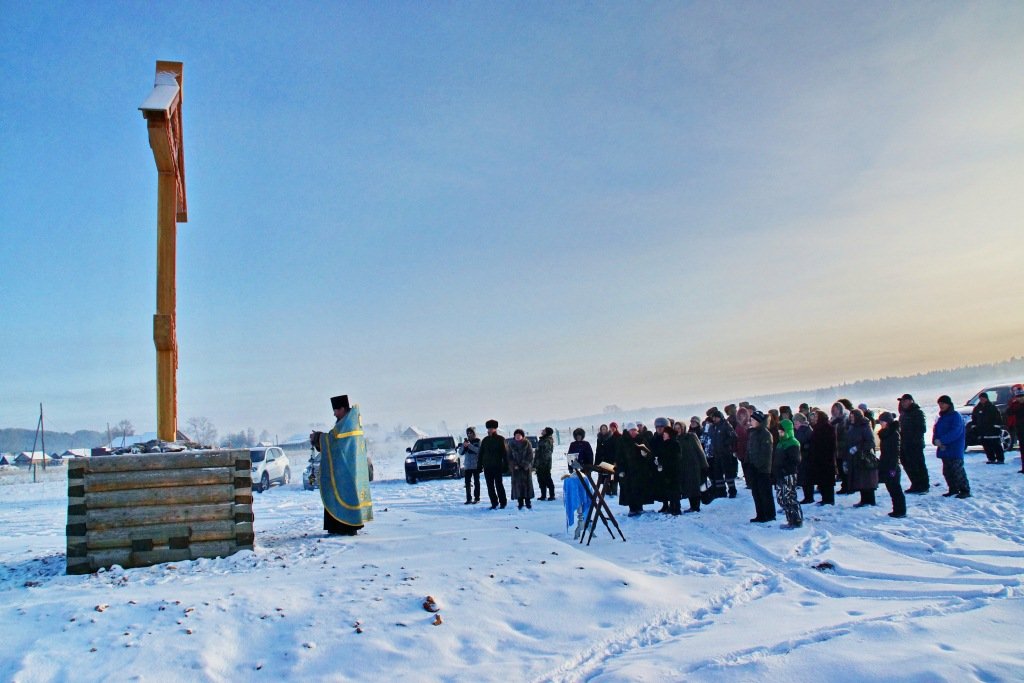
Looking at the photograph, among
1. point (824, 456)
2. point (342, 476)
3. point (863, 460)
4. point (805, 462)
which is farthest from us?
point (805, 462)

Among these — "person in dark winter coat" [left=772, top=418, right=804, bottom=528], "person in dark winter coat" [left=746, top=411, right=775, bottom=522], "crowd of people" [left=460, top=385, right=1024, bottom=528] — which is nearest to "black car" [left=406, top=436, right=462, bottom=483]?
"crowd of people" [left=460, top=385, right=1024, bottom=528]

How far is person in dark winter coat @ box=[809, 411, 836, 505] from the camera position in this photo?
11922 millimetres

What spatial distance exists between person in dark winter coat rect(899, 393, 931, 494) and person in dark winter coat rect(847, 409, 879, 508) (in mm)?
1083

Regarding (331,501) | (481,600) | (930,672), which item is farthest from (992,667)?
(331,501)

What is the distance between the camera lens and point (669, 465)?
39.9ft

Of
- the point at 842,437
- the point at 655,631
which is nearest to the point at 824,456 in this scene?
the point at 842,437

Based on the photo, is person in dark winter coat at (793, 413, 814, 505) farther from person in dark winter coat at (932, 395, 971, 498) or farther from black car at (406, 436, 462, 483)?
black car at (406, 436, 462, 483)

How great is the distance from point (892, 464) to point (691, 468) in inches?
122

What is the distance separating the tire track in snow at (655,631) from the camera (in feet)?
16.9

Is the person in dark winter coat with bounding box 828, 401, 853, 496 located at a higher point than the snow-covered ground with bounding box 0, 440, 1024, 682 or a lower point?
higher

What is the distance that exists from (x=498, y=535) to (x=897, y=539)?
5182 mm

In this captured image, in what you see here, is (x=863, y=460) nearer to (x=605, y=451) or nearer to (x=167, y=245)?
(x=605, y=451)

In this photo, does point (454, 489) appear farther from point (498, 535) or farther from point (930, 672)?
point (930, 672)

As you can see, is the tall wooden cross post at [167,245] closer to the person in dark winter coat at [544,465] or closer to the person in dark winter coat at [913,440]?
the person in dark winter coat at [544,465]
